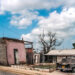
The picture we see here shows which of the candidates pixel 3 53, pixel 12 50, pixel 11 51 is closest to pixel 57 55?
pixel 12 50

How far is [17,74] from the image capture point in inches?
615

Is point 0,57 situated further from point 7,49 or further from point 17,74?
point 17,74

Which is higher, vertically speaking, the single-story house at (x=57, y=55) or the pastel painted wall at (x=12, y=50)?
the pastel painted wall at (x=12, y=50)

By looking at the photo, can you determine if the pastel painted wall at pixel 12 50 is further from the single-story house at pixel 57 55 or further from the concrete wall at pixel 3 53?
the single-story house at pixel 57 55

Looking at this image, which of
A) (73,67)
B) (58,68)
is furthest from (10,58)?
(73,67)

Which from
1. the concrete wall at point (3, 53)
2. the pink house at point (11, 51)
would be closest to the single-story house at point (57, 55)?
the pink house at point (11, 51)

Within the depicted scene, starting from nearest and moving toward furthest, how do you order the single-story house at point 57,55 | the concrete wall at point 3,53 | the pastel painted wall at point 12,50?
the concrete wall at point 3,53, the pastel painted wall at point 12,50, the single-story house at point 57,55

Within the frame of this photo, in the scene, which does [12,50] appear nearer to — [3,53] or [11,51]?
[11,51]

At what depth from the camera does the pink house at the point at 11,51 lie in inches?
903

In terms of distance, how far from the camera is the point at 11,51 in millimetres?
24203

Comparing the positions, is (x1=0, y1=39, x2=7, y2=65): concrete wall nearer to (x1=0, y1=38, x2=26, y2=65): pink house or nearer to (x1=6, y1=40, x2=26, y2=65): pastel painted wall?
(x1=0, y1=38, x2=26, y2=65): pink house

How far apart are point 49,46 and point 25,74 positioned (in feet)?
126

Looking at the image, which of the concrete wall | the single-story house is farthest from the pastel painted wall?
the single-story house

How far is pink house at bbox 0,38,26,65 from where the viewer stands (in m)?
22.9
